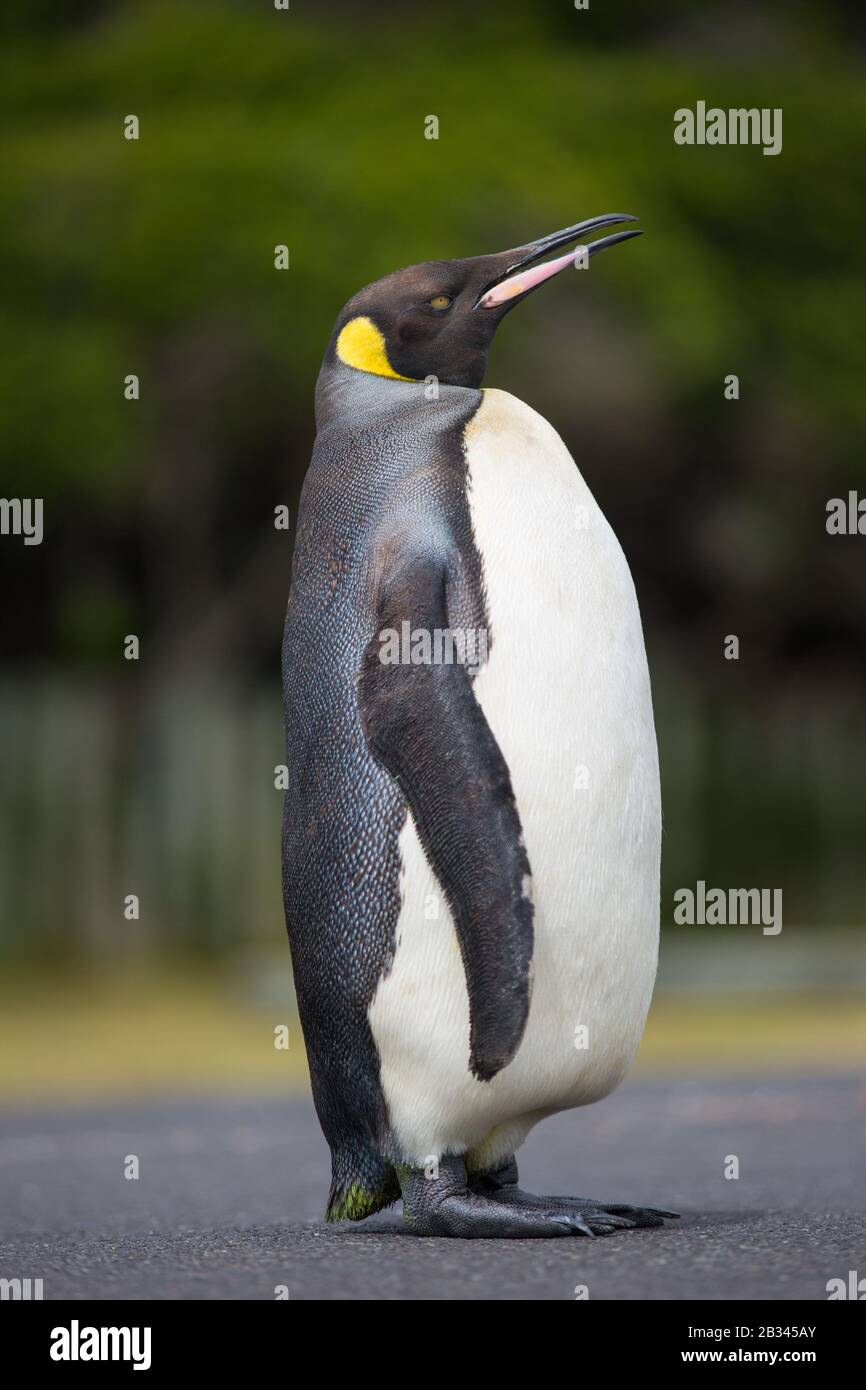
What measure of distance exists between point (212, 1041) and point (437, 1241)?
6587mm

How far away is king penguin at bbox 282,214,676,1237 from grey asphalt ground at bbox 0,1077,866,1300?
0.22 m

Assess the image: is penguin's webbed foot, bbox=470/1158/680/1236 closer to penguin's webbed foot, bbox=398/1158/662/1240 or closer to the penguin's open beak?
penguin's webbed foot, bbox=398/1158/662/1240

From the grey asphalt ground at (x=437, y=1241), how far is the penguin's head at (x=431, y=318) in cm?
155

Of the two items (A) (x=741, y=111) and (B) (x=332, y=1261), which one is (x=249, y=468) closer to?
(A) (x=741, y=111)

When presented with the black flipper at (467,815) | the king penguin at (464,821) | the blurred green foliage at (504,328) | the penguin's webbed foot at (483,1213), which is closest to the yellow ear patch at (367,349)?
the king penguin at (464,821)

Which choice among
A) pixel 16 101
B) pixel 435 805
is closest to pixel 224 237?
pixel 16 101

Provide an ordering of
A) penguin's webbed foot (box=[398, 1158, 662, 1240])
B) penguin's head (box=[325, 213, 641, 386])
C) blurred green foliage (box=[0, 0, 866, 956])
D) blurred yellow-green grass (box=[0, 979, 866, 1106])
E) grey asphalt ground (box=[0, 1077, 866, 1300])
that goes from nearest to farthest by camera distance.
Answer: grey asphalt ground (box=[0, 1077, 866, 1300]) → penguin's webbed foot (box=[398, 1158, 662, 1240]) → penguin's head (box=[325, 213, 641, 386]) → blurred yellow-green grass (box=[0, 979, 866, 1106]) → blurred green foliage (box=[0, 0, 866, 956])

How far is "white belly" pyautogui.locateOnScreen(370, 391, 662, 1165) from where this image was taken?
126 inches

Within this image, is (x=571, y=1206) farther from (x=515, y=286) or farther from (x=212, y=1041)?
(x=212, y=1041)

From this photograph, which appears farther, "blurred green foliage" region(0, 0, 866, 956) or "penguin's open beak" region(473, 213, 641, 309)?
"blurred green foliage" region(0, 0, 866, 956)

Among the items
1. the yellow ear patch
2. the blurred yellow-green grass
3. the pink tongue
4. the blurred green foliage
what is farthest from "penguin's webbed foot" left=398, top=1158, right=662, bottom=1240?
the blurred green foliage

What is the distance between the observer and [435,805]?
3.19 meters

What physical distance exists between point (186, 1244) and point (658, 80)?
36.2 ft

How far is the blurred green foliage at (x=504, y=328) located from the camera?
450 inches
